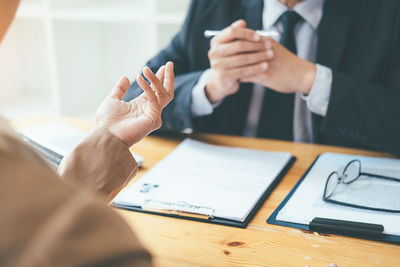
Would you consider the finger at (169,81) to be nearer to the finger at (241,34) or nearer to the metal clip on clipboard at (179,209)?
the metal clip on clipboard at (179,209)

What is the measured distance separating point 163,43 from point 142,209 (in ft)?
4.80

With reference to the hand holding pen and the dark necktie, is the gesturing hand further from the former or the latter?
the dark necktie

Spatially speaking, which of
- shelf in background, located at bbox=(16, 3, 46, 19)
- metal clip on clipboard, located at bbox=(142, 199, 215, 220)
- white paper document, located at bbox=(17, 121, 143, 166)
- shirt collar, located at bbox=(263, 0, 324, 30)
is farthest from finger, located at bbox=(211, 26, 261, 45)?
shelf in background, located at bbox=(16, 3, 46, 19)

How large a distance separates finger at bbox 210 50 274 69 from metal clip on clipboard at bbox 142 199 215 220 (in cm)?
46

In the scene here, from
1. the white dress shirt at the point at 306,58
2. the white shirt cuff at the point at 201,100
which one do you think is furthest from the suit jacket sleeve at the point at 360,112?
the white shirt cuff at the point at 201,100

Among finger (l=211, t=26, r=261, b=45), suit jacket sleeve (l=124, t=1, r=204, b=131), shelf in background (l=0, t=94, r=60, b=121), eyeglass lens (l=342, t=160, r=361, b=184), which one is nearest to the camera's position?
eyeglass lens (l=342, t=160, r=361, b=184)

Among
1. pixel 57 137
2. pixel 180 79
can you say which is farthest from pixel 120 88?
pixel 180 79

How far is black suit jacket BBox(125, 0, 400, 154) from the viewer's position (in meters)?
1.24

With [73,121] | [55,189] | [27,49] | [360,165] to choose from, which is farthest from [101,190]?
[27,49]

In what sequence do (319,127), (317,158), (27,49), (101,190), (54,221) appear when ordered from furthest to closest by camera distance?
(27,49) → (319,127) → (317,158) → (101,190) → (54,221)

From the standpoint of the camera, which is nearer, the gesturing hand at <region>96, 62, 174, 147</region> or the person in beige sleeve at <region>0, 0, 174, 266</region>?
the person in beige sleeve at <region>0, 0, 174, 266</region>

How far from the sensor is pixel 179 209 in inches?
34.7

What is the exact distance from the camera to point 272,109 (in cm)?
145

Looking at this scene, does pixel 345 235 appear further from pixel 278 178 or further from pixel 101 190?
pixel 101 190
